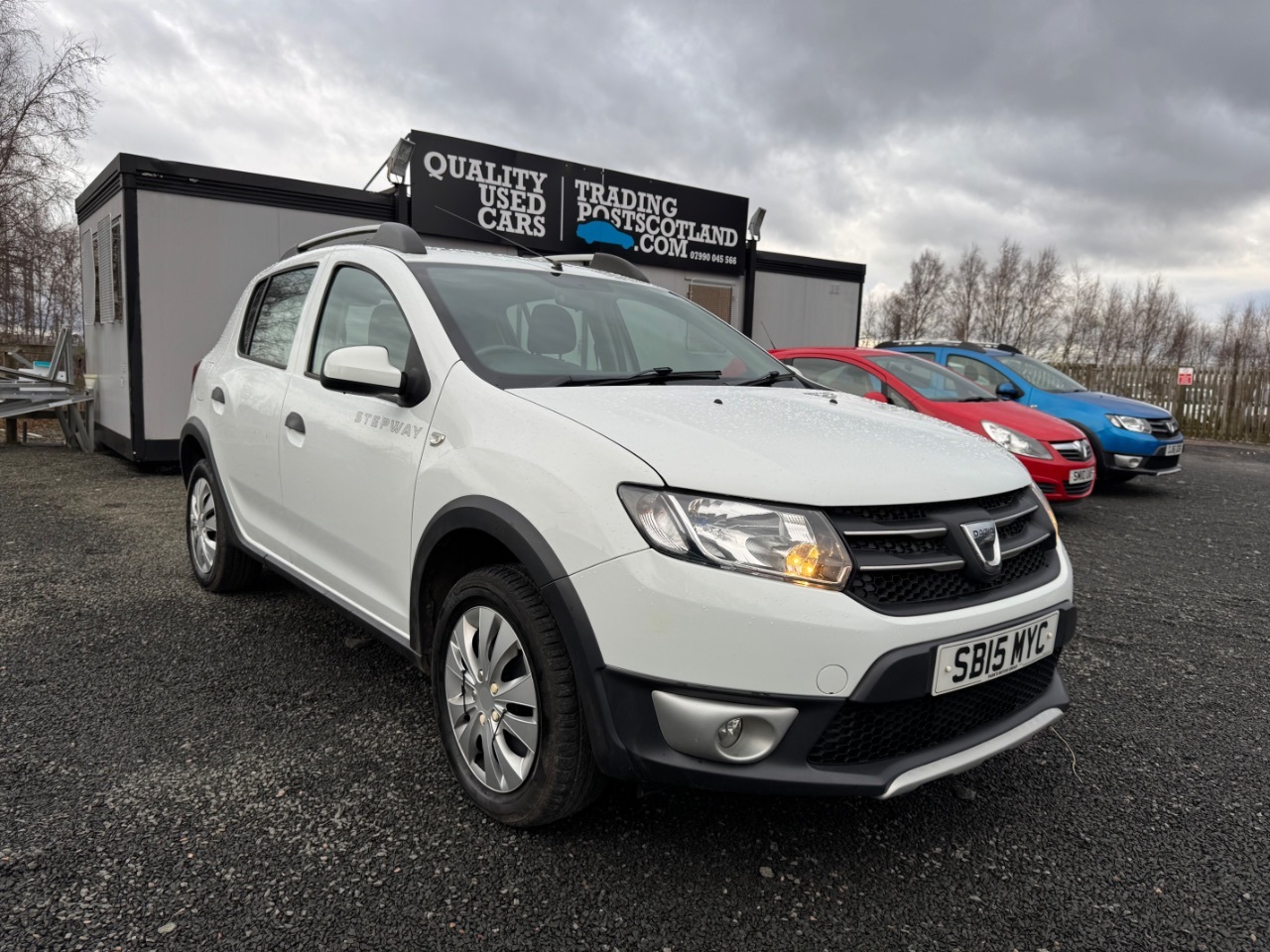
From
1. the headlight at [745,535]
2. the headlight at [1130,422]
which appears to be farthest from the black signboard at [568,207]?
the headlight at [745,535]

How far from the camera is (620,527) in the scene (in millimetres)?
1841

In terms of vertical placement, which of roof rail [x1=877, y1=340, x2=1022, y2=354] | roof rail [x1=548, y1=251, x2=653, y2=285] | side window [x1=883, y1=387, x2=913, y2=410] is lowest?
side window [x1=883, y1=387, x2=913, y2=410]

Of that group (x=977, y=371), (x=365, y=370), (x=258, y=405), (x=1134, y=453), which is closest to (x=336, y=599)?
(x=365, y=370)

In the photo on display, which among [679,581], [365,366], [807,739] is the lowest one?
[807,739]

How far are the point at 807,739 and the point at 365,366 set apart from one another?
165cm

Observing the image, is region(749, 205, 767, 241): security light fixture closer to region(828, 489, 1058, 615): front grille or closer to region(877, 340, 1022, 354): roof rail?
region(877, 340, 1022, 354): roof rail

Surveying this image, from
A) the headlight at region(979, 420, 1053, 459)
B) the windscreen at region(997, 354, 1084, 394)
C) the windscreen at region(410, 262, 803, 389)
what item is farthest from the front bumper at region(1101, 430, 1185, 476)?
the windscreen at region(410, 262, 803, 389)

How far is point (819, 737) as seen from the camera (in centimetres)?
183

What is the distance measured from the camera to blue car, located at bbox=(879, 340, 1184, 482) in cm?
838

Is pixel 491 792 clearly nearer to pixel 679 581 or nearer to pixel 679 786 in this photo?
pixel 679 786

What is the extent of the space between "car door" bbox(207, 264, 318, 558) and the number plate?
258 centimetres

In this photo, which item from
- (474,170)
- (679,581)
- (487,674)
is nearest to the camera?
(679,581)

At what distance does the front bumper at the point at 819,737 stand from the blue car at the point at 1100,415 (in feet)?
21.8

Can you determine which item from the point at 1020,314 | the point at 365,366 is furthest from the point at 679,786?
the point at 1020,314
